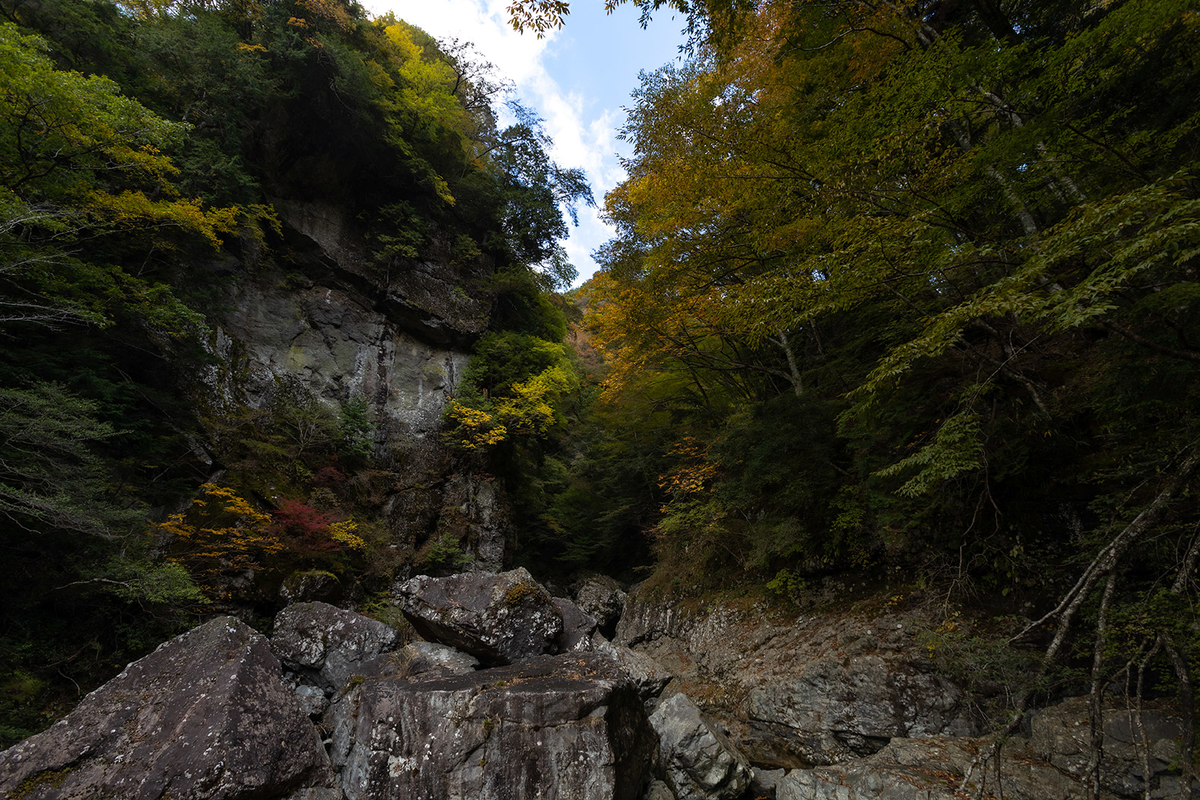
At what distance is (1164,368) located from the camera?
10.5 ft

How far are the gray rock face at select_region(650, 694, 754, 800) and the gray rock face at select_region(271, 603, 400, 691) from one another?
13.3 feet

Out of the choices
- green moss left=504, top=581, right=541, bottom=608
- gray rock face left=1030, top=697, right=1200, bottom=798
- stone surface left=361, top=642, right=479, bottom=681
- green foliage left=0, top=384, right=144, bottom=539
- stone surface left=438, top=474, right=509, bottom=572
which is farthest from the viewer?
stone surface left=438, top=474, right=509, bottom=572

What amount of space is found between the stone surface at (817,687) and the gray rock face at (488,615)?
124 inches

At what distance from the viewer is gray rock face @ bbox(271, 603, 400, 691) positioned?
6168 millimetres

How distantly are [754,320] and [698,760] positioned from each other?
16.9 feet

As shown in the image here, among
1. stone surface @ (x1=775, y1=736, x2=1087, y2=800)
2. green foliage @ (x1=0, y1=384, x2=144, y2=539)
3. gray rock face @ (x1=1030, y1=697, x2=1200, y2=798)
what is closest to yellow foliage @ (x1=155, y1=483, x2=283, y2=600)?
green foliage @ (x1=0, y1=384, x2=144, y2=539)

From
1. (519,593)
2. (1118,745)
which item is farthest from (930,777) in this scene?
(519,593)

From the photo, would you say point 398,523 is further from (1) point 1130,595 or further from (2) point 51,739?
(1) point 1130,595

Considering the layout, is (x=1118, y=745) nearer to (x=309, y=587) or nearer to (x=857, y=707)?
(x=857, y=707)

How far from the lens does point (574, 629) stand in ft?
22.8

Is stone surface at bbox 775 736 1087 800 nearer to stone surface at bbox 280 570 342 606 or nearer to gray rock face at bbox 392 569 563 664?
gray rock face at bbox 392 569 563 664

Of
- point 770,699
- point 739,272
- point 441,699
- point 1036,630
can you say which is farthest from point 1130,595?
point 441,699

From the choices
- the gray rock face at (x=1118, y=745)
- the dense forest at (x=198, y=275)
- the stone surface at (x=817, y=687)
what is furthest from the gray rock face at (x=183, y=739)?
the gray rock face at (x=1118, y=745)

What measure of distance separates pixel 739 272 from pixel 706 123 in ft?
7.69
